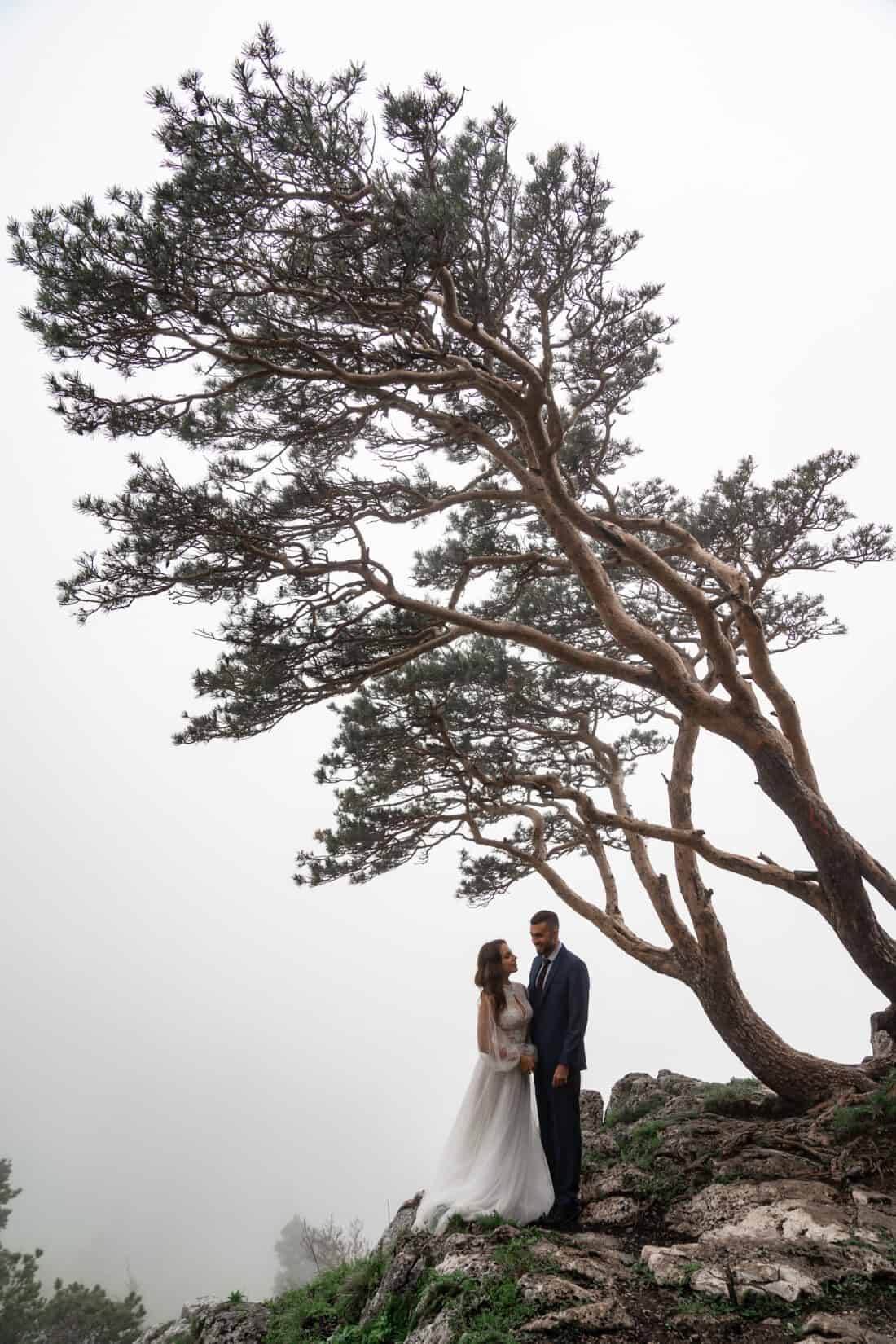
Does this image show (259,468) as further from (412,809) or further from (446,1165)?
(446,1165)

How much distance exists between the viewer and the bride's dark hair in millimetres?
4430

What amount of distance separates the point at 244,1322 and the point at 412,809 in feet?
11.1

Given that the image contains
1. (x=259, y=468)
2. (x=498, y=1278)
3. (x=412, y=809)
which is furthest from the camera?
(x=412, y=809)

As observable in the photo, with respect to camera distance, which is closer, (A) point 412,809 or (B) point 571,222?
(B) point 571,222

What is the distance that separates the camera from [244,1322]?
4285 millimetres

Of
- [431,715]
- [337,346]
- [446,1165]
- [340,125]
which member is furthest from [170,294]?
[446,1165]

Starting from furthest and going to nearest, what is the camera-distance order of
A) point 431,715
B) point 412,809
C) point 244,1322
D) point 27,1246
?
1. point 27,1246
2. point 412,809
3. point 431,715
4. point 244,1322

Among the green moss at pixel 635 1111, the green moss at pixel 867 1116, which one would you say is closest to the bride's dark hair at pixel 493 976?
the green moss at pixel 867 1116

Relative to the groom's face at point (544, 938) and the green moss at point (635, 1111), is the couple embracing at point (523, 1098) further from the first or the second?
the green moss at point (635, 1111)

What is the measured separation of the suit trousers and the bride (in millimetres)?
61

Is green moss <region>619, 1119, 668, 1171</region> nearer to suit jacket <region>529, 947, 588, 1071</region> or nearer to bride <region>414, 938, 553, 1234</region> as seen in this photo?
bride <region>414, 938, 553, 1234</region>

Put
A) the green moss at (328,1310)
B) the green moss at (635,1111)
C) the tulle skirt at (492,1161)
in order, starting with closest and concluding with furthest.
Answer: the green moss at (328,1310) < the tulle skirt at (492,1161) < the green moss at (635,1111)

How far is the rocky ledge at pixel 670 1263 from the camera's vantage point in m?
3.08

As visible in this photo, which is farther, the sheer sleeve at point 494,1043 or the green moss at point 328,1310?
the sheer sleeve at point 494,1043
